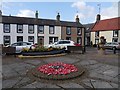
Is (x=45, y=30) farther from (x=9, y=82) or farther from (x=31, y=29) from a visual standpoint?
(x=9, y=82)

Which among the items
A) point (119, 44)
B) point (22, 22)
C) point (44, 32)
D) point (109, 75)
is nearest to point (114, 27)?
point (119, 44)

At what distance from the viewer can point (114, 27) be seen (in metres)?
34.6

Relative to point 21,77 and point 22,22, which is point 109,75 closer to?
point 21,77

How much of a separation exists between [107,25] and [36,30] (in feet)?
63.0

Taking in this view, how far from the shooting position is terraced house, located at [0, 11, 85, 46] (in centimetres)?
2709

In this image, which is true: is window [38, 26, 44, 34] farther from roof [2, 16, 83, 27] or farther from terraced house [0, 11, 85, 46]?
roof [2, 16, 83, 27]

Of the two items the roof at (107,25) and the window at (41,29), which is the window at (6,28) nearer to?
the window at (41,29)

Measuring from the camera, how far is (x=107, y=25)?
37.5m

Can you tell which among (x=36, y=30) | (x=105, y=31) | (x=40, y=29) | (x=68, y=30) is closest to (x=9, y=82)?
(x=36, y=30)

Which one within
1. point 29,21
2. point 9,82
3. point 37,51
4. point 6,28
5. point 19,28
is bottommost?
point 9,82

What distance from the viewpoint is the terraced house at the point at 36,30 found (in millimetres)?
27094

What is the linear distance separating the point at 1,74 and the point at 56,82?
3.06m

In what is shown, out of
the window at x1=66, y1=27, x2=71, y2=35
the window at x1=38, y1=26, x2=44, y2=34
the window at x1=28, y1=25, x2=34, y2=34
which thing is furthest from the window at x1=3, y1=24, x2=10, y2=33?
the window at x1=66, y1=27, x2=71, y2=35

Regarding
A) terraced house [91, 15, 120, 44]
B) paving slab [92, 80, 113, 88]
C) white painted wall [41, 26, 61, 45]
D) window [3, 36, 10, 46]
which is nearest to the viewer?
paving slab [92, 80, 113, 88]
